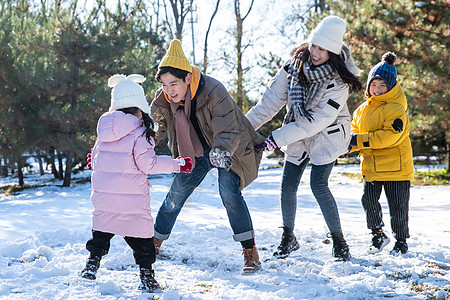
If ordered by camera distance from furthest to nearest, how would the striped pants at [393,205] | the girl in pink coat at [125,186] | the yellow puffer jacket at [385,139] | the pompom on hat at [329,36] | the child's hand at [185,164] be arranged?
the striped pants at [393,205] < the yellow puffer jacket at [385,139] < the pompom on hat at [329,36] < the child's hand at [185,164] < the girl in pink coat at [125,186]

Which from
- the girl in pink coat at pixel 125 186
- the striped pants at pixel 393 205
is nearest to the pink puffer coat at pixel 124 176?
the girl in pink coat at pixel 125 186

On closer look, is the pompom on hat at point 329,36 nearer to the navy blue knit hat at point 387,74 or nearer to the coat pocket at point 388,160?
the navy blue knit hat at point 387,74

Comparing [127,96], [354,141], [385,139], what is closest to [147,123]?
[127,96]

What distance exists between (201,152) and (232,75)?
17.6m

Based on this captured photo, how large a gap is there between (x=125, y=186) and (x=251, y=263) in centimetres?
105

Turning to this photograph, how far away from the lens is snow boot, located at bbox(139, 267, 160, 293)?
2.65 metres

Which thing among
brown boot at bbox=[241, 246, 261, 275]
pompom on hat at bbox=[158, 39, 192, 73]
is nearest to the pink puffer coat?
pompom on hat at bbox=[158, 39, 192, 73]

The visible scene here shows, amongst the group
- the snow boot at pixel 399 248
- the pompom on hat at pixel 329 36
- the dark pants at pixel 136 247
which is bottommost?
the snow boot at pixel 399 248

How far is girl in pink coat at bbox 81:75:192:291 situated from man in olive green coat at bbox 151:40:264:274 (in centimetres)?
37

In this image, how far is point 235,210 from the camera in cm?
315

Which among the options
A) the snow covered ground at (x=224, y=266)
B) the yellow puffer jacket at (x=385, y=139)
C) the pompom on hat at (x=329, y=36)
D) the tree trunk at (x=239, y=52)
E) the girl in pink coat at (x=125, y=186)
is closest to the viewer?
the snow covered ground at (x=224, y=266)

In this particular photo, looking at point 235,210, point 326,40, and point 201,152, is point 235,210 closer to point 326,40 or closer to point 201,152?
point 201,152

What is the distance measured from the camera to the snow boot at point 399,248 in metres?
3.50

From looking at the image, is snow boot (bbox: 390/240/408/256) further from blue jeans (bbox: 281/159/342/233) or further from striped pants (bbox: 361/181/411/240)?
blue jeans (bbox: 281/159/342/233)
